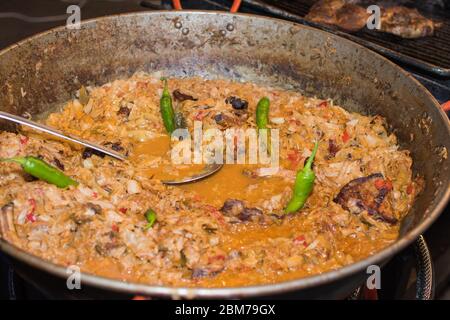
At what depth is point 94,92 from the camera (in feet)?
11.9

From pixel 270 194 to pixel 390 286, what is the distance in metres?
0.95

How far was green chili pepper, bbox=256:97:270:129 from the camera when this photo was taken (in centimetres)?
345

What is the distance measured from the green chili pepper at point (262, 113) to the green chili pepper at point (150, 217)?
46.9 inches

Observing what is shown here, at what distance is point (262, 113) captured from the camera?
3467 mm

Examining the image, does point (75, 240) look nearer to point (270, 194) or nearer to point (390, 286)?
point (270, 194)

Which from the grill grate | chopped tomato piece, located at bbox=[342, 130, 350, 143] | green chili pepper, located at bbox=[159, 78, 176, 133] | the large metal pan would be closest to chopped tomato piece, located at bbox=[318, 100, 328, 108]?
the large metal pan

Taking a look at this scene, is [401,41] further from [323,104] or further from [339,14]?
[323,104]

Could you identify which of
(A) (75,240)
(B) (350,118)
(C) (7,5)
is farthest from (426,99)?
(C) (7,5)

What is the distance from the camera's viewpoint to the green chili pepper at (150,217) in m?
2.51

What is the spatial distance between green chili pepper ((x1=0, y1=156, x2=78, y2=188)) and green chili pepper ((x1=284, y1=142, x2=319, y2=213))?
1243 millimetres

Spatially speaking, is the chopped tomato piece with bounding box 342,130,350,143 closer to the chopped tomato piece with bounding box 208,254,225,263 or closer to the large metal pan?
the large metal pan
